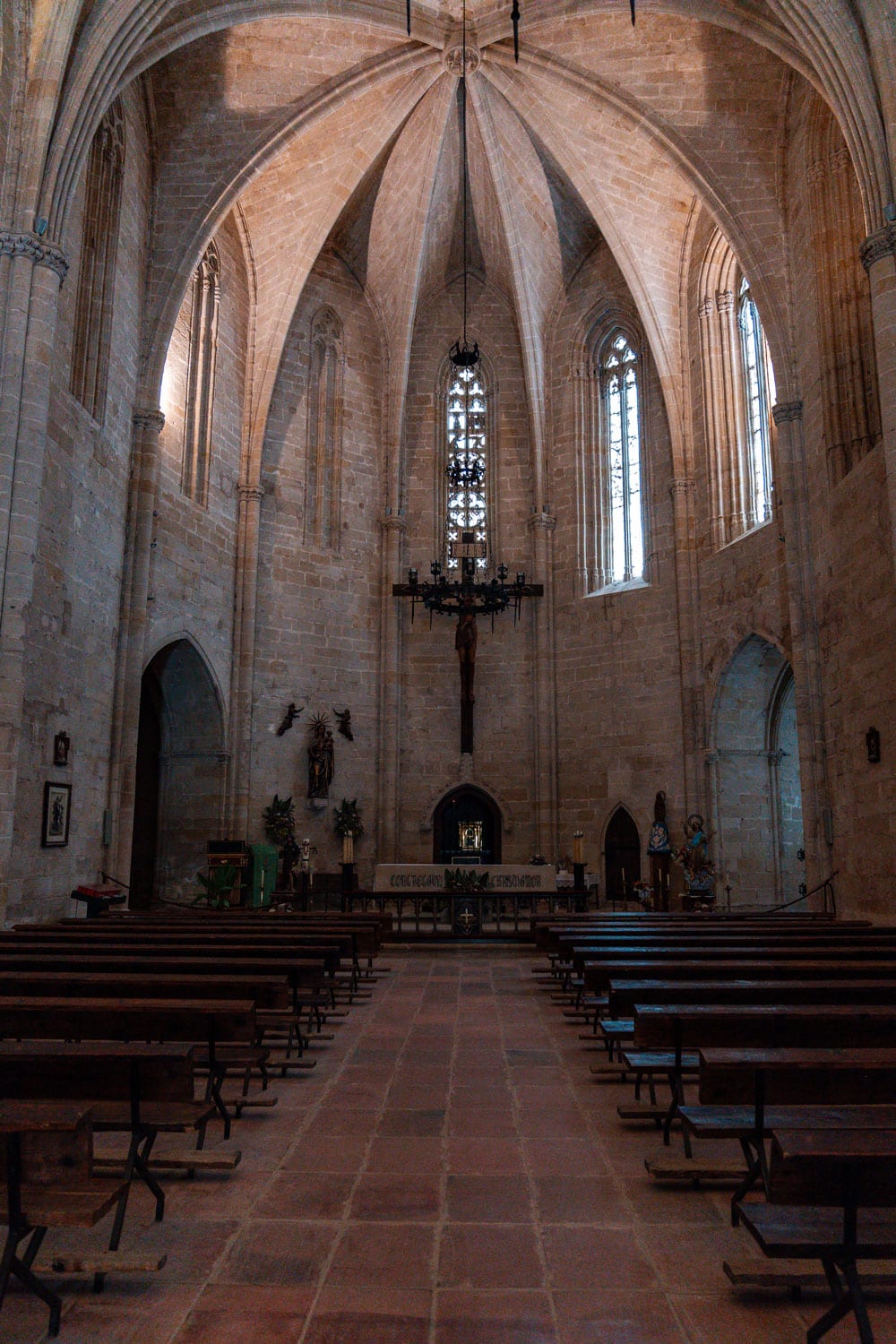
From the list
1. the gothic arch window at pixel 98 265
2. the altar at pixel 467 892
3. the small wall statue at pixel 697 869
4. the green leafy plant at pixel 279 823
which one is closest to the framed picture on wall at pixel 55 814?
the altar at pixel 467 892

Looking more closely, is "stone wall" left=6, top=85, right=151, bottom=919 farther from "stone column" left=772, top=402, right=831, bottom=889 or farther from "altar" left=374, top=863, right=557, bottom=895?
"stone column" left=772, top=402, right=831, bottom=889

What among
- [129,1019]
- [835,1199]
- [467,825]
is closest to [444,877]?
[467,825]

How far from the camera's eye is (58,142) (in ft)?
39.0

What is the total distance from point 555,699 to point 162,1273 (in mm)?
18610

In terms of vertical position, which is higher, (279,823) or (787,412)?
(787,412)

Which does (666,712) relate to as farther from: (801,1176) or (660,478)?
(801,1176)

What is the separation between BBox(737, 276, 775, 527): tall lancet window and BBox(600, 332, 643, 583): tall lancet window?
3120mm

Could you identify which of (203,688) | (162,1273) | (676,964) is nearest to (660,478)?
(203,688)

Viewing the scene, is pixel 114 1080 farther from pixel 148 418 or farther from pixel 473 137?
pixel 473 137

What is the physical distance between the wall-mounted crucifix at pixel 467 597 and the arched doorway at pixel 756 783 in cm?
466

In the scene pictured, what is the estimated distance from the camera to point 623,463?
72.4 ft

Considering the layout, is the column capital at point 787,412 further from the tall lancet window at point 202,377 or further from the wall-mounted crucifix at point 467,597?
the tall lancet window at point 202,377

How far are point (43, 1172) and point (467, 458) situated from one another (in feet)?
68.8

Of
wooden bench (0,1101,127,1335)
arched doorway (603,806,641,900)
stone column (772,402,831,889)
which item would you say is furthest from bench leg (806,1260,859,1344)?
arched doorway (603,806,641,900)
